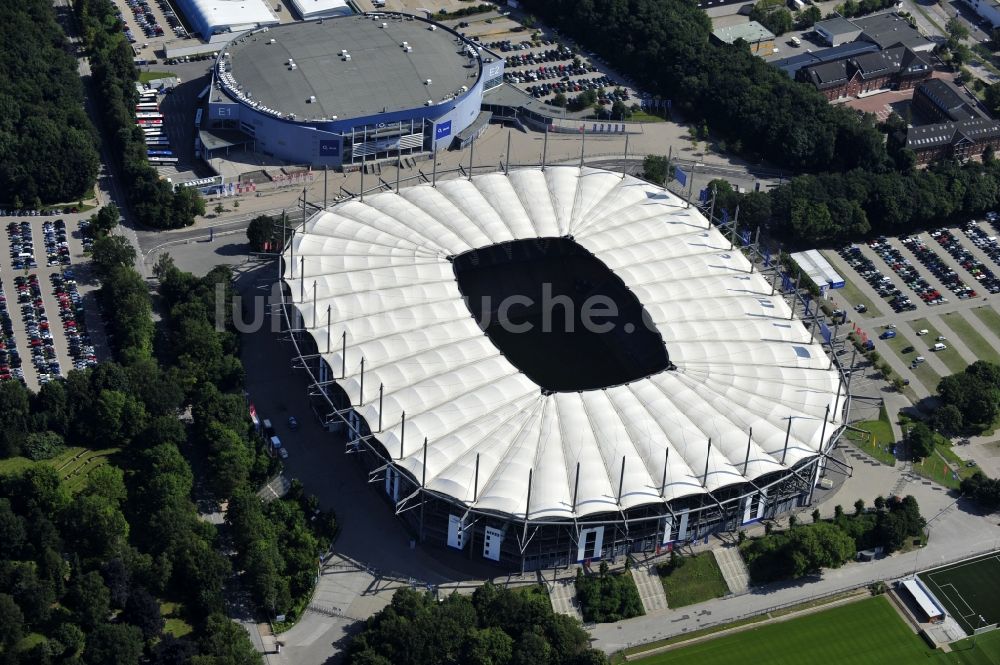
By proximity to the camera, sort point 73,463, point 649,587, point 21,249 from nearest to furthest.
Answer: point 649,587
point 73,463
point 21,249

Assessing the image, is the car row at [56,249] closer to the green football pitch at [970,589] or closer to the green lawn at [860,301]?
the green lawn at [860,301]

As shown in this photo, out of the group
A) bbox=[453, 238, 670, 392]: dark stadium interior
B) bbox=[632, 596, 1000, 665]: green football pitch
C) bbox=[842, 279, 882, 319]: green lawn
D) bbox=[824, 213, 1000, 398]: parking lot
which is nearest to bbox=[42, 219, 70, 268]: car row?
bbox=[453, 238, 670, 392]: dark stadium interior

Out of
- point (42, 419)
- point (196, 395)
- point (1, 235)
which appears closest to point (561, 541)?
point (196, 395)

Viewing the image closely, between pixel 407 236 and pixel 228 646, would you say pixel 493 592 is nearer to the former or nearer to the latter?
pixel 228 646

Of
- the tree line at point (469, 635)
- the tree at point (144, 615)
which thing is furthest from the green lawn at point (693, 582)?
the tree at point (144, 615)

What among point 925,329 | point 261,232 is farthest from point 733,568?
point 261,232

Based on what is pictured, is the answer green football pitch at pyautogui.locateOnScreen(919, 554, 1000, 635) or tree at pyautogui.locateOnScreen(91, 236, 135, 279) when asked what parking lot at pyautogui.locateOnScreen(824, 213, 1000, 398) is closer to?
green football pitch at pyautogui.locateOnScreen(919, 554, 1000, 635)

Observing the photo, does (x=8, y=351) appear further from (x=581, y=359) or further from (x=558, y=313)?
(x=581, y=359)
